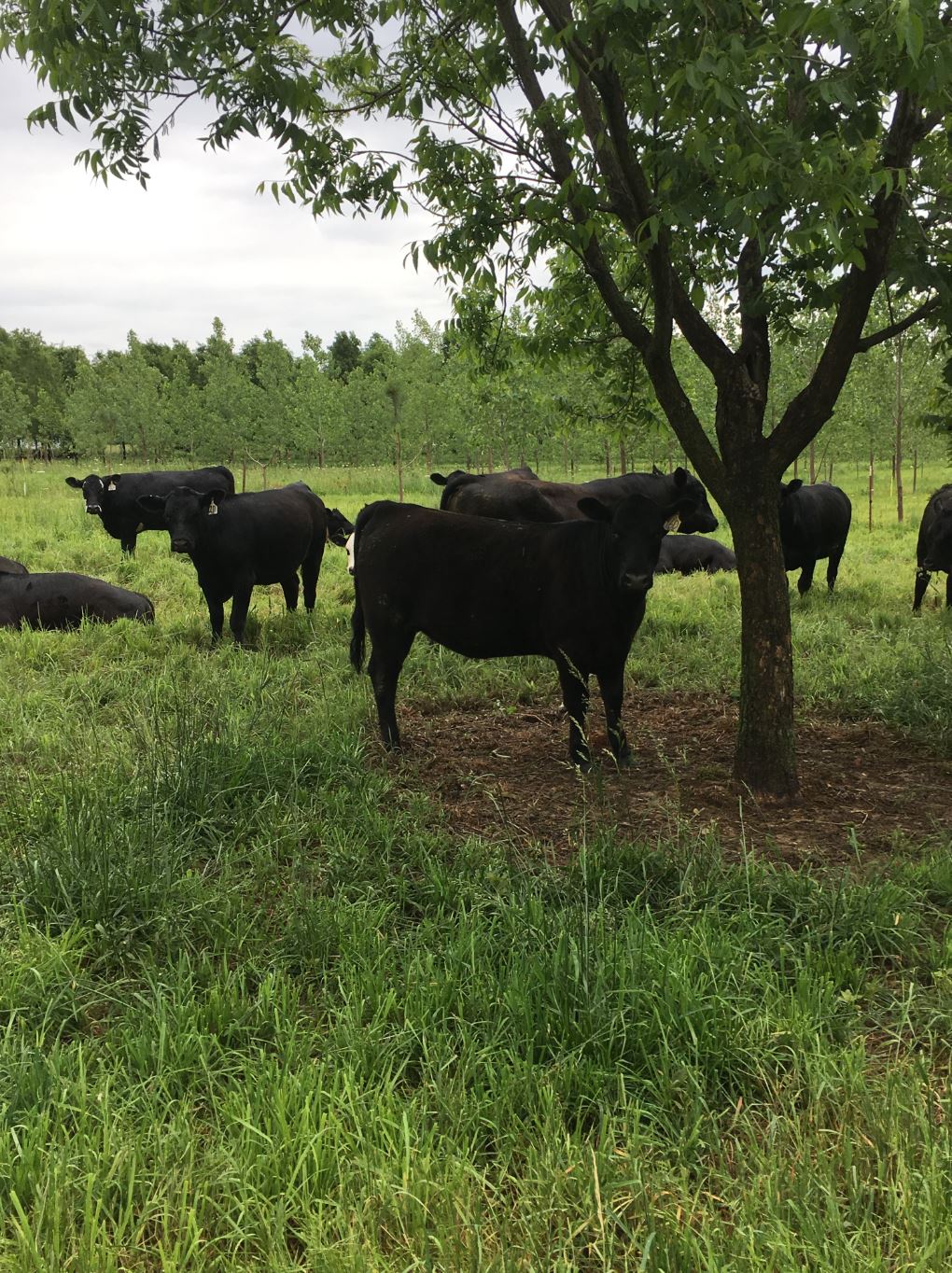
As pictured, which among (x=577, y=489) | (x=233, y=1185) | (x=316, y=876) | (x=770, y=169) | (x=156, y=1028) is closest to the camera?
(x=233, y=1185)

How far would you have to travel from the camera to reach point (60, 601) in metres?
9.45

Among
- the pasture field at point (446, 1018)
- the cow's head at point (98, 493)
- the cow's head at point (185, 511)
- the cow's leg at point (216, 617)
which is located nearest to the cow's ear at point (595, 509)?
the pasture field at point (446, 1018)

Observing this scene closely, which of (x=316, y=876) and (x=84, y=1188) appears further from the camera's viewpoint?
(x=316, y=876)

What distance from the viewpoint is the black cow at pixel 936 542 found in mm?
9258

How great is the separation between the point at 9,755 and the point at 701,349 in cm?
515

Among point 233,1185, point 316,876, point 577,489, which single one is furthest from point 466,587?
point 577,489

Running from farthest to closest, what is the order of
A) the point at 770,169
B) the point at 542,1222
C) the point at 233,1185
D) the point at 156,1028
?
the point at 770,169
the point at 156,1028
the point at 233,1185
the point at 542,1222

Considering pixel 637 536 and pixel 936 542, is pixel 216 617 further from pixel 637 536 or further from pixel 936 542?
pixel 936 542

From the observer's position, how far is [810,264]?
4707mm

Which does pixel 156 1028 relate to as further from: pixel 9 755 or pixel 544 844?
pixel 9 755

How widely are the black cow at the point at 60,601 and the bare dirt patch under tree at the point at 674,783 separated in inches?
183

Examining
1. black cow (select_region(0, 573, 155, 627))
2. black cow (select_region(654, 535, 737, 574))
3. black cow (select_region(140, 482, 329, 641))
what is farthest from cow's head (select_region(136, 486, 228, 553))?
black cow (select_region(654, 535, 737, 574))

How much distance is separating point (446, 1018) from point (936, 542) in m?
8.86

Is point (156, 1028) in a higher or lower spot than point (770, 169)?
lower
